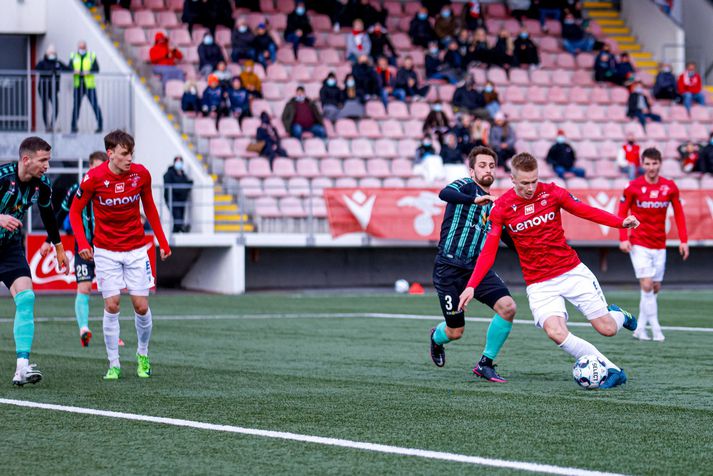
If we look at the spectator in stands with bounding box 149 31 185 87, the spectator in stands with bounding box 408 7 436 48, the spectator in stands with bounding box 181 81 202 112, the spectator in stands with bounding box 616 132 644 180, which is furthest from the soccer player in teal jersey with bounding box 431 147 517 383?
the spectator in stands with bounding box 408 7 436 48

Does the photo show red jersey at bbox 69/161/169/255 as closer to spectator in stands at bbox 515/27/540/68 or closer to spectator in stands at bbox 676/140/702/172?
spectator in stands at bbox 676/140/702/172

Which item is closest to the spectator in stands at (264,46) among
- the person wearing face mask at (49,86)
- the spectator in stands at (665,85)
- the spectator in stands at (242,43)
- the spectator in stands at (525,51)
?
the spectator in stands at (242,43)

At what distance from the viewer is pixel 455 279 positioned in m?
10.1

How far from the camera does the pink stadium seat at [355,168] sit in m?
26.4

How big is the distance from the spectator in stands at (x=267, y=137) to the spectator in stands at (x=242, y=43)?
240cm

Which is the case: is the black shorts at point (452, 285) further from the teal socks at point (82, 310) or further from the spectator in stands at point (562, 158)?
the spectator in stands at point (562, 158)

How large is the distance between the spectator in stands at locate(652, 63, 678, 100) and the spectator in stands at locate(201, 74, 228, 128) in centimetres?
1108

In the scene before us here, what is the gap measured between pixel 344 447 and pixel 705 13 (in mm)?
29216

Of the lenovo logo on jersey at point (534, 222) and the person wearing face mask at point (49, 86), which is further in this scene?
the person wearing face mask at point (49, 86)

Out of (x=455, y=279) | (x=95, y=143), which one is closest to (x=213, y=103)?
(x=95, y=143)

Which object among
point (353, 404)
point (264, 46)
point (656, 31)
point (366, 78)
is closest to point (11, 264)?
point (353, 404)

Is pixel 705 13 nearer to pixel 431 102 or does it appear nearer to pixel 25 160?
pixel 431 102

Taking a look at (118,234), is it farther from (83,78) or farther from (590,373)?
(83,78)

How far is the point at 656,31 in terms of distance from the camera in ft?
108
